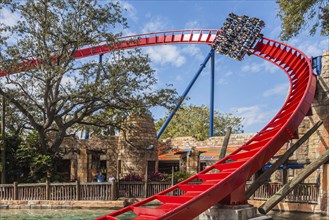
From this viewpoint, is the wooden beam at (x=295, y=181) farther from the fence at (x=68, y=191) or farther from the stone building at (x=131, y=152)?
the stone building at (x=131, y=152)

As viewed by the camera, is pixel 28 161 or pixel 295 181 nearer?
pixel 295 181

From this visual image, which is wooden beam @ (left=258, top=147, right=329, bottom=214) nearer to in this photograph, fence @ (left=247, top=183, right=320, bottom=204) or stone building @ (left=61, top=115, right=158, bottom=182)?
fence @ (left=247, top=183, right=320, bottom=204)

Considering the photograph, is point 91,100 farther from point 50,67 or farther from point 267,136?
point 267,136

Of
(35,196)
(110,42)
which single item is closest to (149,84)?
(110,42)

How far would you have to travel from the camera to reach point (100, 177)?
1969cm

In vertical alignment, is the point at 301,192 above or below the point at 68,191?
above

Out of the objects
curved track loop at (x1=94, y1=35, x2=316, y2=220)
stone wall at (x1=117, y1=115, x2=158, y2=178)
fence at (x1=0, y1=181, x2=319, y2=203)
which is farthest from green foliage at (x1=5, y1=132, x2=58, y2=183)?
curved track loop at (x1=94, y1=35, x2=316, y2=220)

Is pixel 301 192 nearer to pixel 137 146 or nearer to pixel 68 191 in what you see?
pixel 137 146

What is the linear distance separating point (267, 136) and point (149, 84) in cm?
990

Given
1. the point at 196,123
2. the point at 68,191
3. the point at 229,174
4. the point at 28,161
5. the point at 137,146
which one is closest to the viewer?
the point at 229,174

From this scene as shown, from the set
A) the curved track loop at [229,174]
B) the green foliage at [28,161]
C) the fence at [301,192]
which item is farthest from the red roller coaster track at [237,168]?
the green foliage at [28,161]

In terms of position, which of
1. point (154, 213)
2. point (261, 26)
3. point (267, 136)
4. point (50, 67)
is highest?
point (261, 26)

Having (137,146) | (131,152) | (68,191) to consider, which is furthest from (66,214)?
(137,146)

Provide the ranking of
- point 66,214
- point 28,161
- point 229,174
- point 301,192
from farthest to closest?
1. point 28,161
2. point 301,192
3. point 66,214
4. point 229,174
